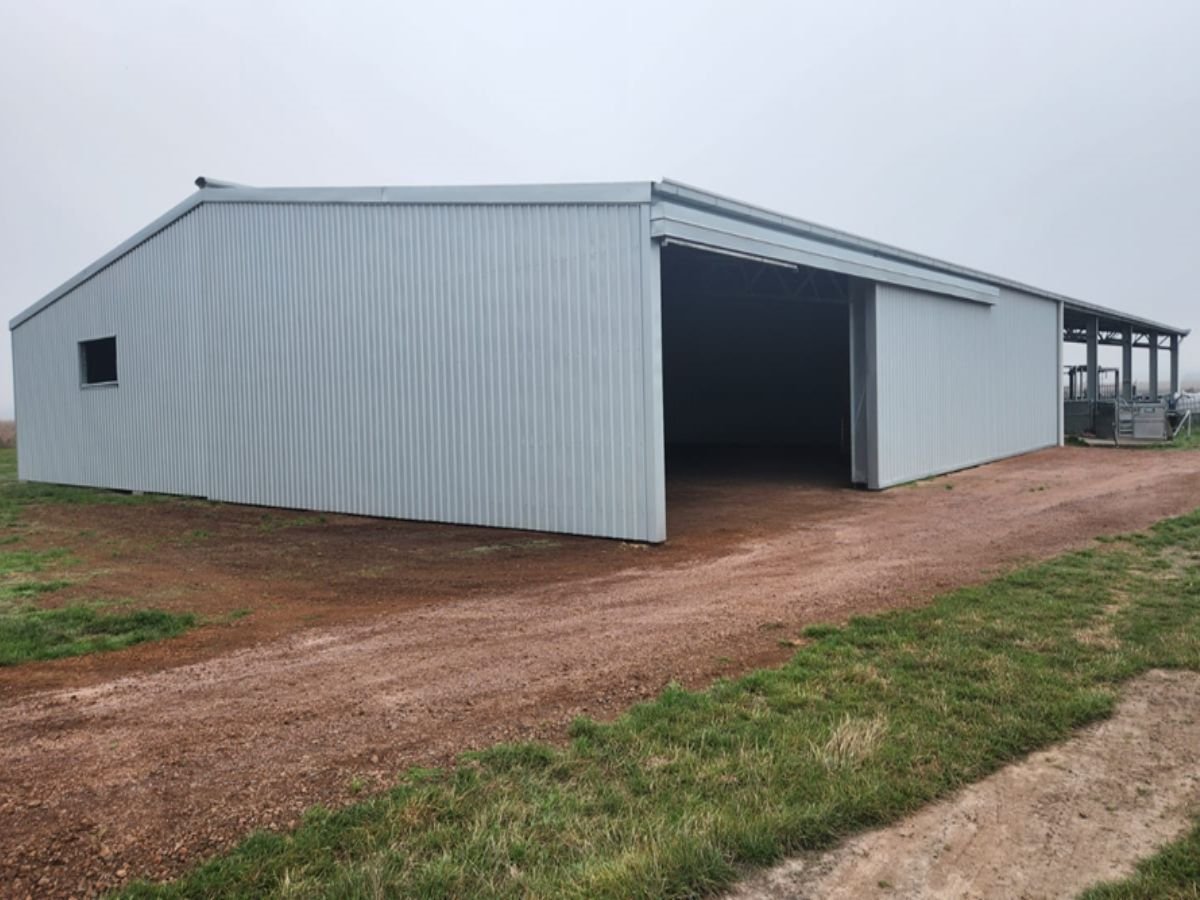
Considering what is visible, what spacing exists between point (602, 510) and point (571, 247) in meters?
3.55

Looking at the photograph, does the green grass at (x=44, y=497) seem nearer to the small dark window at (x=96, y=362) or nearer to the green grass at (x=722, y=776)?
the small dark window at (x=96, y=362)

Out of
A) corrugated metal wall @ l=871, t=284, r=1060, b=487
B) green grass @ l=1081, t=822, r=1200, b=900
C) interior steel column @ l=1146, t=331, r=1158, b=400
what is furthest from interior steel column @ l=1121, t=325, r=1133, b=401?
green grass @ l=1081, t=822, r=1200, b=900

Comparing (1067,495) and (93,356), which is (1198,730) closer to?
(1067,495)

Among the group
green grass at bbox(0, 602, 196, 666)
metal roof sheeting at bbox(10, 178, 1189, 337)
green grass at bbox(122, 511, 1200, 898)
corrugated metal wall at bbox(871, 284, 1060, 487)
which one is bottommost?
green grass at bbox(0, 602, 196, 666)

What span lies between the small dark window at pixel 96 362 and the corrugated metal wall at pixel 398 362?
107 cm

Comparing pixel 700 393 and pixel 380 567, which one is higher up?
pixel 700 393

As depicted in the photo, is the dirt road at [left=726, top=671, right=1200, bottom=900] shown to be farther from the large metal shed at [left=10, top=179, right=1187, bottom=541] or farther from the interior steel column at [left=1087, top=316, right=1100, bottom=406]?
the interior steel column at [left=1087, top=316, right=1100, bottom=406]

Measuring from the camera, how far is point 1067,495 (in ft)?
45.3

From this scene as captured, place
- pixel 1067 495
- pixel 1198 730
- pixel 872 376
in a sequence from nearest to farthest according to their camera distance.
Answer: pixel 1198 730
pixel 1067 495
pixel 872 376

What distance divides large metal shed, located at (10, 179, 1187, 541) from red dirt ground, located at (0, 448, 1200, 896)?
121 centimetres

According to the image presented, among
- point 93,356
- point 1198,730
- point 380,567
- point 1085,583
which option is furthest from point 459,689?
point 93,356

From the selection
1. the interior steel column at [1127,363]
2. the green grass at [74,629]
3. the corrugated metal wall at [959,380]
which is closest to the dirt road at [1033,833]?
the green grass at [74,629]

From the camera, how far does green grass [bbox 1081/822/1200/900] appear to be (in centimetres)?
281

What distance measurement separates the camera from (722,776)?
3.63 metres
